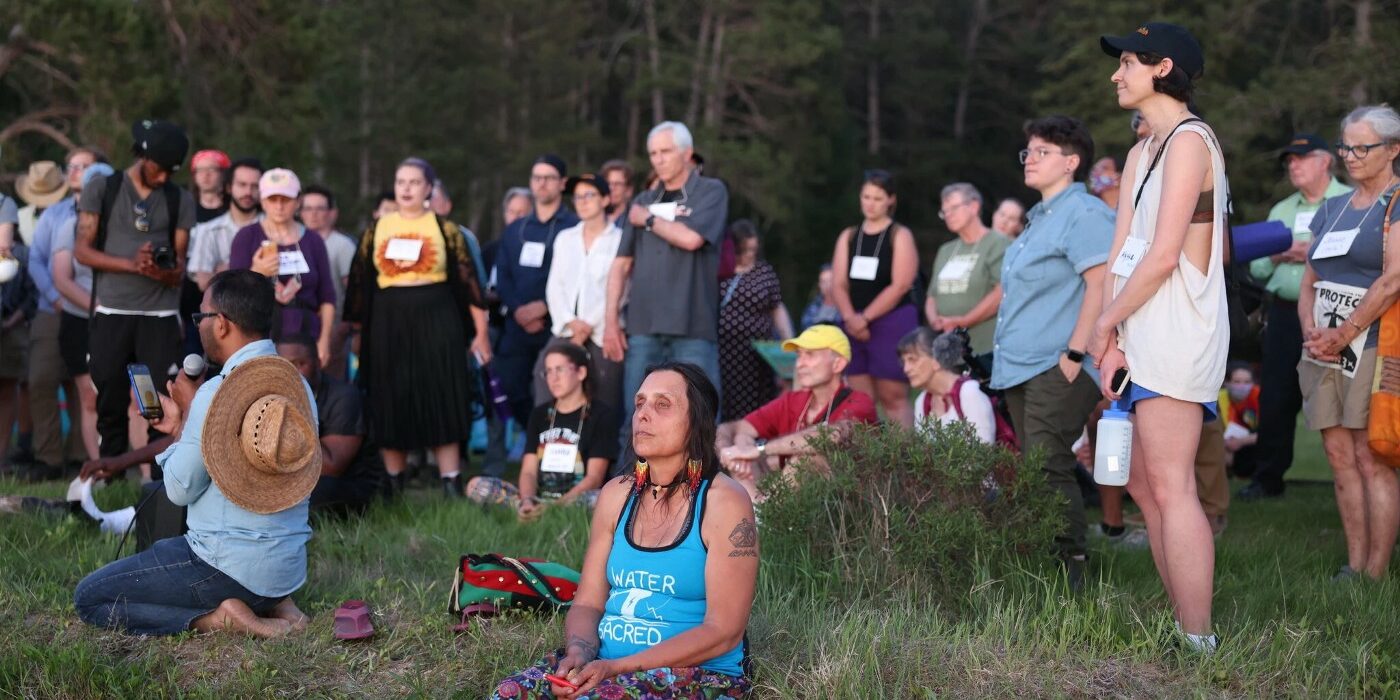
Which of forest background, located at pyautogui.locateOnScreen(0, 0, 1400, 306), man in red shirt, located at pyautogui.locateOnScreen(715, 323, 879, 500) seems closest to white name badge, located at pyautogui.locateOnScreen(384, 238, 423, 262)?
man in red shirt, located at pyautogui.locateOnScreen(715, 323, 879, 500)

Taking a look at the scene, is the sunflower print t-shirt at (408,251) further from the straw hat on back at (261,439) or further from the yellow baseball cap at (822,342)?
the straw hat on back at (261,439)

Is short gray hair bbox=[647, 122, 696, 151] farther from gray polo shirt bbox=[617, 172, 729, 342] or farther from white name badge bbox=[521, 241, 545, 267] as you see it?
white name badge bbox=[521, 241, 545, 267]

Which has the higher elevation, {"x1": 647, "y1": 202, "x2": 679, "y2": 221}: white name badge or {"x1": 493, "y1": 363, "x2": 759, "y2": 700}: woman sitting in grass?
{"x1": 647, "y1": 202, "x2": 679, "y2": 221}: white name badge

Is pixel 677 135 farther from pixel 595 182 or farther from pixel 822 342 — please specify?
pixel 822 342

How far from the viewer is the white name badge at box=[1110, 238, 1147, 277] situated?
15.6ft

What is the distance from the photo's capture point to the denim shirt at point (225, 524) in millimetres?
5199

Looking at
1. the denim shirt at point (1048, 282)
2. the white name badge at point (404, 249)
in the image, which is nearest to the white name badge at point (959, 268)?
the denim shirt at point (1048, 282)

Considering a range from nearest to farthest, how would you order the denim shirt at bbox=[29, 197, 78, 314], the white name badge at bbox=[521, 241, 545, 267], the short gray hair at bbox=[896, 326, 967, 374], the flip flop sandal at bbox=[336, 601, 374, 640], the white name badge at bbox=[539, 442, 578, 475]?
1. the flip flop sandal at bbox=[336, 601, 374, 640]
2. the short gray hair at bbox=[896, 326, 967, 374]
3. the white name badge at bbox=[539, 442, 578, 475]
4. the denim shirt at bbox=[29, 197, 78, 314]
5. the white name badge at bbox=[521, 241, 545, 267]

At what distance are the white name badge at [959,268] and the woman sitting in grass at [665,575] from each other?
4522mm

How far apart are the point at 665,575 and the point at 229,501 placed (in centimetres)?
194

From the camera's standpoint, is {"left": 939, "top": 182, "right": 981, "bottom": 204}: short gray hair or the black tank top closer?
{"left": 939, "top": 182, "right": 981, "bottom": 204}: short gray hair

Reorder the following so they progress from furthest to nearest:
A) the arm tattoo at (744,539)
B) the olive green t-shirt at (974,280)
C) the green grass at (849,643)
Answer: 1. the olive green t-shirt at (974,280)
2. the green grass at (849,643)
3. the arm tattoo at (744,539)

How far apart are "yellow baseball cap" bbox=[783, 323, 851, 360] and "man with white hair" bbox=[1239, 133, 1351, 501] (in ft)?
8.79

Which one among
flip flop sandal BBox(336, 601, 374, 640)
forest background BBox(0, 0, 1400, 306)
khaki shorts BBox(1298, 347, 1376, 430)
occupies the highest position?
forest background BBox(0, 0, 1400, 306)
